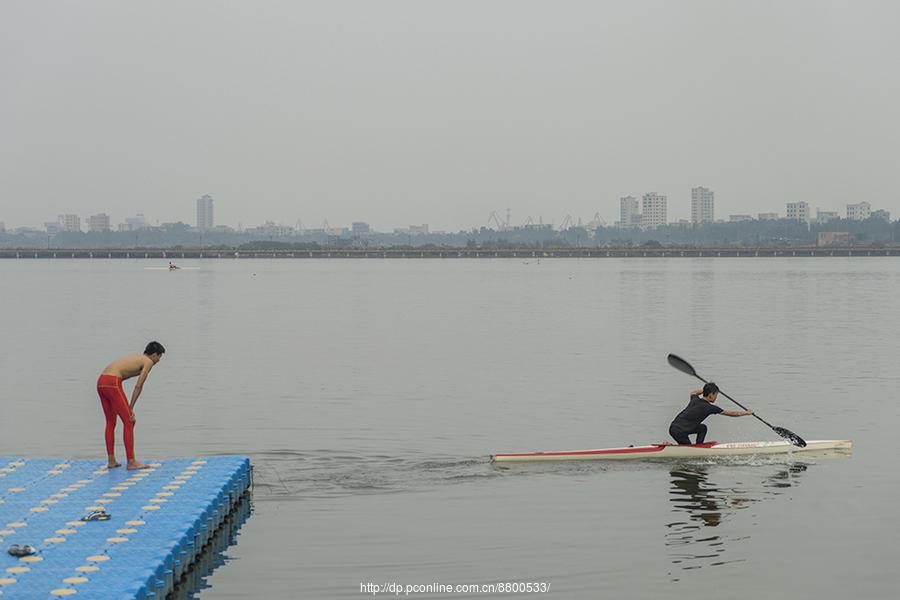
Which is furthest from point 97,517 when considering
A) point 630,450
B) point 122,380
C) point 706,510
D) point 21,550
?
point 630,450

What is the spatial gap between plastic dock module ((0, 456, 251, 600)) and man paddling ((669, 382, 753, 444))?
9215mm

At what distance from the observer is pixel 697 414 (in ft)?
83.4

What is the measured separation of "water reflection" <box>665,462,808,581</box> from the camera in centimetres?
1916

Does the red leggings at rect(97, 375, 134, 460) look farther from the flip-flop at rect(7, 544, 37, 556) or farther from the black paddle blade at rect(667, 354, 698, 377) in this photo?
the black paddle blade at rect(667, 354, 698, 377)

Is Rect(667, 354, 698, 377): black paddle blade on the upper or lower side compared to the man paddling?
upper

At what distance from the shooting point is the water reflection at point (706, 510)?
19156mm

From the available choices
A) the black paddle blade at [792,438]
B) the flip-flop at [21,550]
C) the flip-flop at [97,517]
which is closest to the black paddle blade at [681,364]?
the black paddle blade at [792,438]

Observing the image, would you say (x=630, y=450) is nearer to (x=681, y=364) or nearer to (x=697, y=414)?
(x=697, y=414)

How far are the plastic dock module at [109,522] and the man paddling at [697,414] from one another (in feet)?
30.2

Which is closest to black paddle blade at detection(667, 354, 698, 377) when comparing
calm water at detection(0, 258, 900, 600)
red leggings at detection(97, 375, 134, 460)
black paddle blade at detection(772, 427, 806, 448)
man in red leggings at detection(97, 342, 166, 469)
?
calm water at detection(0, 258, 900, 600)

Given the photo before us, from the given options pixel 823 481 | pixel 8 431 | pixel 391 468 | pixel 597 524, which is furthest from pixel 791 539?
pixel 8 431

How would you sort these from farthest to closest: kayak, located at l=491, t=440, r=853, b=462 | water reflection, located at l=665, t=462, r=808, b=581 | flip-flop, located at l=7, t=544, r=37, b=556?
kayak, located at l=491, t=440, r=853, b=462 → water reflection, located at l=665, t=462, r=808, b=581 → flip-flop, located at l=7, t=544, r=37, b=556

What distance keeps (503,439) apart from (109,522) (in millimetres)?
14947

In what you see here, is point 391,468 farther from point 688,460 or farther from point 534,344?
point 534,344
